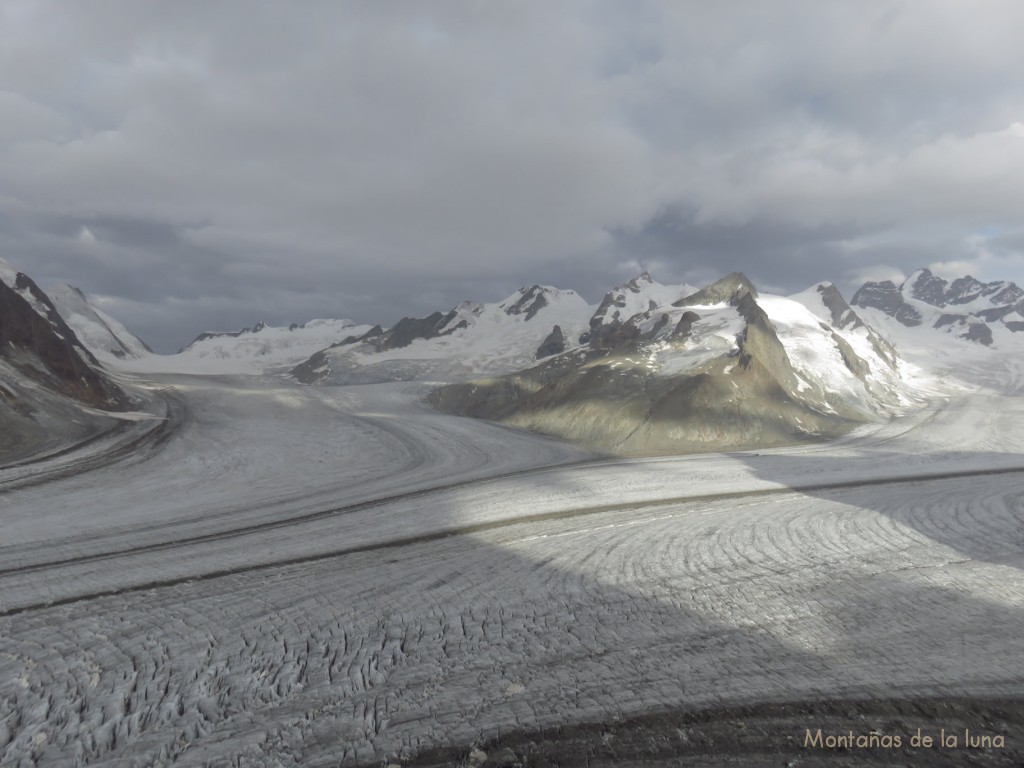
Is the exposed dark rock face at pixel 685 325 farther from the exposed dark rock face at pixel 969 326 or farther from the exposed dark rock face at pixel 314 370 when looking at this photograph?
the exposed dark rock face at pixel 969 326

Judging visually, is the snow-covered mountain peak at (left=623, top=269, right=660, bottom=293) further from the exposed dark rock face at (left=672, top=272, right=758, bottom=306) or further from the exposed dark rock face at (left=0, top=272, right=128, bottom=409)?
the exposed dark rock face at (left=0, top=272, right=128, bottom=409)

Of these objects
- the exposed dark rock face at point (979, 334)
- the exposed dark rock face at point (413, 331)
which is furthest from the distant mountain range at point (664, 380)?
the exposed dark rock face at point (979, 334)

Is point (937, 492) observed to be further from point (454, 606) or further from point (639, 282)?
point (639, 282)

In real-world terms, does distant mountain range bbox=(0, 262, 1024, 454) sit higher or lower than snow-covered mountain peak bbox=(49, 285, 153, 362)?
lower

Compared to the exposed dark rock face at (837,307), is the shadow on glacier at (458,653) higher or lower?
lower

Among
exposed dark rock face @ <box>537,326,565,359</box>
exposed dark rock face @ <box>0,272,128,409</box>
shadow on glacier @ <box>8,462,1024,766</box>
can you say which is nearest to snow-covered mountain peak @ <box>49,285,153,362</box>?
exposed dark rock face @ <box>537,326,565,359</box>

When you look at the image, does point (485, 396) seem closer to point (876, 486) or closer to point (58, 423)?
point (58, 423)
